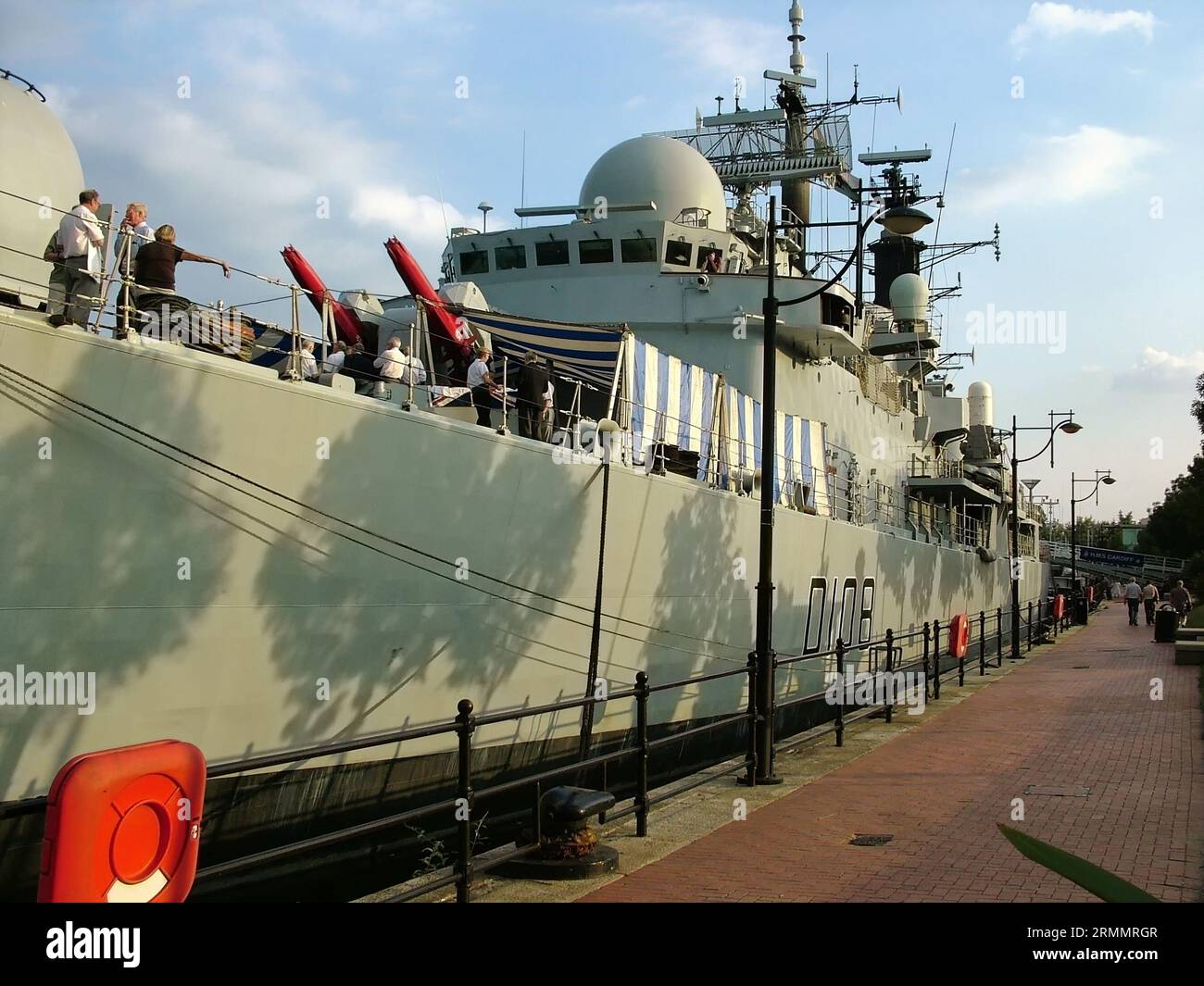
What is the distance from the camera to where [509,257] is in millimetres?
19234

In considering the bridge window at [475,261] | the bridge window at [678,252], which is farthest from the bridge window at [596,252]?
the bridge window at [475,261]

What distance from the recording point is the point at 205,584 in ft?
24.6

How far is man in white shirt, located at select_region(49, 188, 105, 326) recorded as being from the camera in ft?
23.7

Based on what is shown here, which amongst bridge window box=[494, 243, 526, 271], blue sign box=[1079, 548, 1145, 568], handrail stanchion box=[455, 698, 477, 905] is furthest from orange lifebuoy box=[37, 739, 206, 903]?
blue sign box=[1079, 548, 1145, 568]

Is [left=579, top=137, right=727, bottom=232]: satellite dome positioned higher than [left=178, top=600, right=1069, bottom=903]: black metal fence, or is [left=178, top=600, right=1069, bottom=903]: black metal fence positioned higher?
[left=579, top=137, right=727, bottom=232]: satellite dome

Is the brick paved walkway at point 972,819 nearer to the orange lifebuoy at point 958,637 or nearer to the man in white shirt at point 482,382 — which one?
the orange lifebuoy at point 958,637

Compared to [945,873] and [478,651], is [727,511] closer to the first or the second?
[478,651]

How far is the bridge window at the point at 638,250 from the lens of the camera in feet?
60.1

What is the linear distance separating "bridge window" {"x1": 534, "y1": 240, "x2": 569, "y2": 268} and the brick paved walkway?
965 centimetres

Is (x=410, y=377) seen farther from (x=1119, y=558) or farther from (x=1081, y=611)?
(x=1119, y=558)

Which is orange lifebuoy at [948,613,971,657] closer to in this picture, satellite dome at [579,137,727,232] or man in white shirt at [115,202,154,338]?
satellite dome at [579,137,727,232]

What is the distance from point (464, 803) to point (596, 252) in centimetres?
1430
